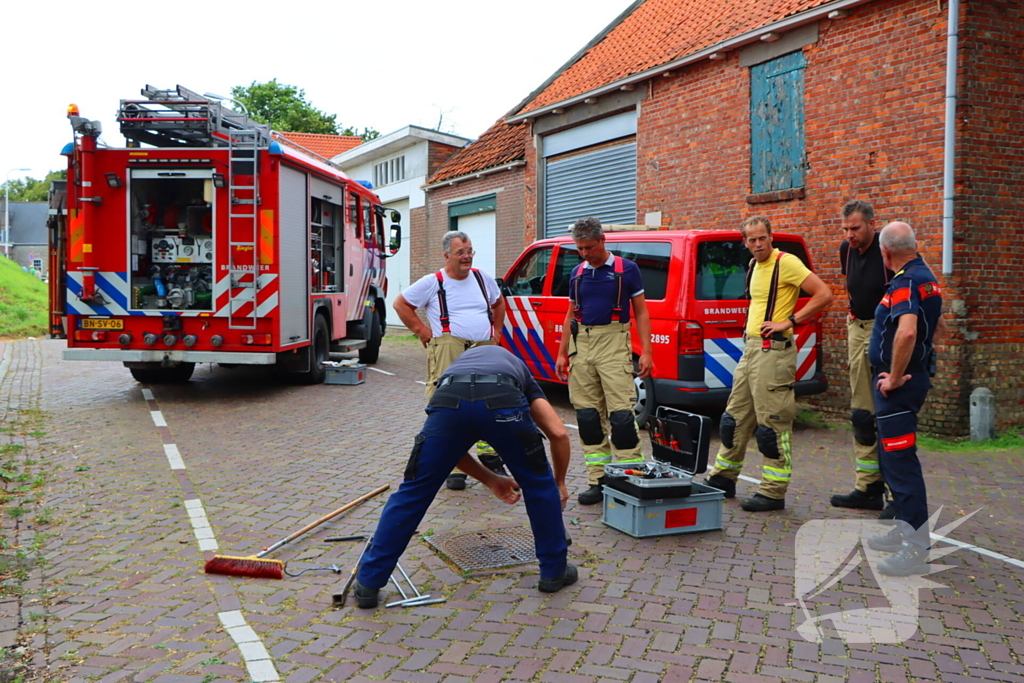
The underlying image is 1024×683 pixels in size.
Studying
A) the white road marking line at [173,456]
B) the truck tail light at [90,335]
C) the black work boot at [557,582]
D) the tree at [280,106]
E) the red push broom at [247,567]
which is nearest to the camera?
the black work boot at [557,582]

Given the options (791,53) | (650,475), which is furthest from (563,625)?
(791,53)

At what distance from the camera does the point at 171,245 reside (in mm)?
10859

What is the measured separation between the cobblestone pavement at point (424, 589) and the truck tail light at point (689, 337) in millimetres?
1240

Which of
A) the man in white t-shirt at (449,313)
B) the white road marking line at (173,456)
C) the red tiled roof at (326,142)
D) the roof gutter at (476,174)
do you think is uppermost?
the red tiled roof at (326,142)

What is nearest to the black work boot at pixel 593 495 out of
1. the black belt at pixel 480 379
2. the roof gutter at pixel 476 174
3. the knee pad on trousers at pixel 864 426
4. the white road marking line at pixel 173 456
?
the knee pad on trousers at pixel 864 426

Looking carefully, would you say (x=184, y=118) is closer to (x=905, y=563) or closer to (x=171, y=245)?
(x=171, y=245)

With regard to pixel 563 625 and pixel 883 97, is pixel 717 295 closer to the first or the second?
pixel 883 97

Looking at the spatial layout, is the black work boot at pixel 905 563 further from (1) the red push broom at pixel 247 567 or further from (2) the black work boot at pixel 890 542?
(1) the red push broom at pixel 247 567

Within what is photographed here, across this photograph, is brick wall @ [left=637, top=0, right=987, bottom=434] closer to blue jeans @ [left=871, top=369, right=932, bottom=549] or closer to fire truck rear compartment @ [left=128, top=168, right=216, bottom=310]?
blue jeans @ [left=871, top=369, right=932, bottom=549]

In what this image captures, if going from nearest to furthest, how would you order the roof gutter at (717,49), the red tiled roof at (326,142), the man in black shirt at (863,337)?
the man in black shirt at (863,337) → the roof gutter at (717,49) → the red tiled roof at (326,142)

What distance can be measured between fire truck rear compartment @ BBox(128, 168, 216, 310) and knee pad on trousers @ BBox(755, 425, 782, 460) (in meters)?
7.24

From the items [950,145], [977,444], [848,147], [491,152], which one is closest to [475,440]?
[977,444]

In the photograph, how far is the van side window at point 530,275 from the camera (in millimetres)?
9789

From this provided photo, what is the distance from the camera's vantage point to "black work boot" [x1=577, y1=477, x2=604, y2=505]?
5.96m
